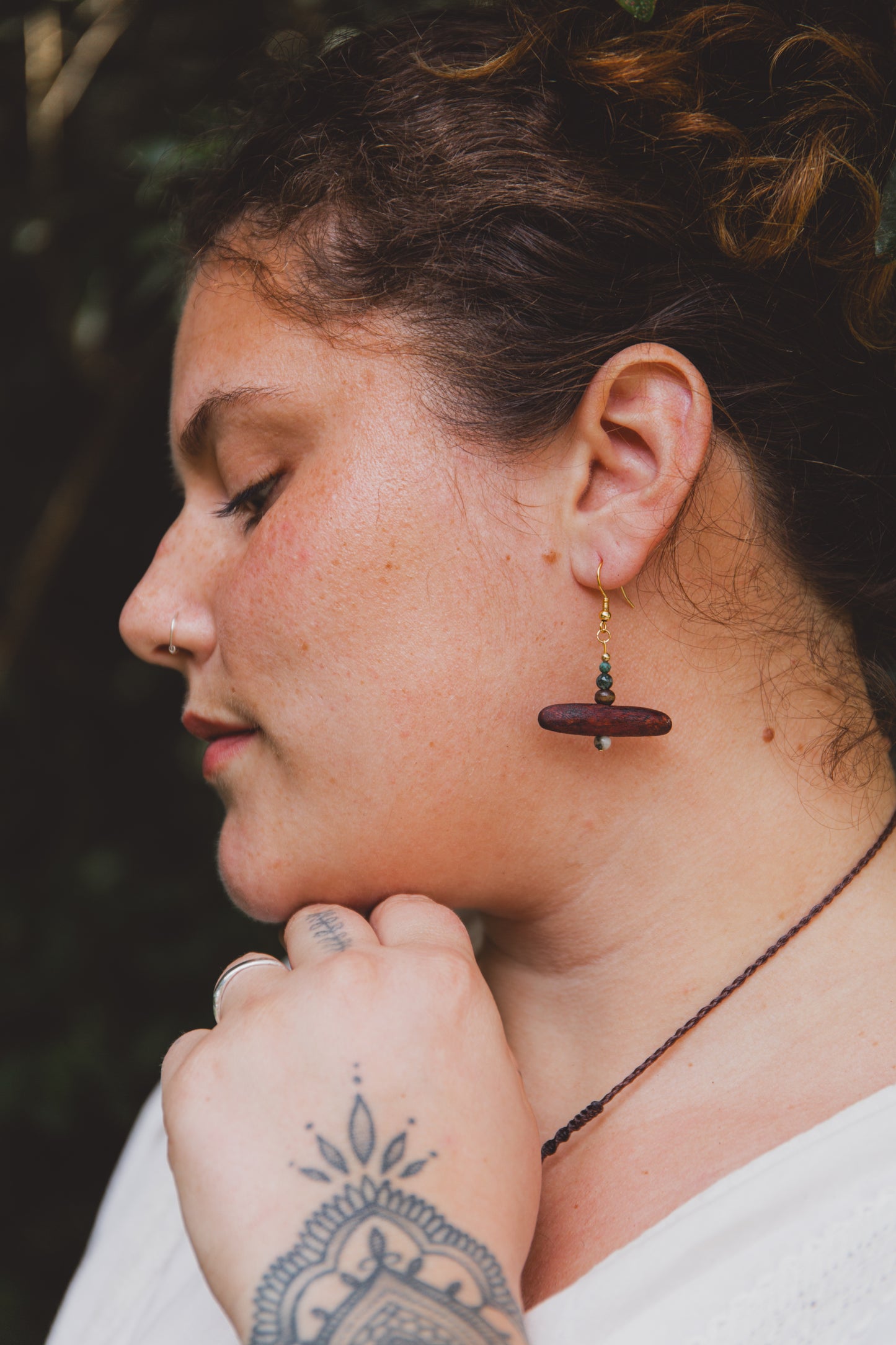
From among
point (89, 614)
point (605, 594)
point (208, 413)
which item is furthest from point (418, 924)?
point (89, 614)

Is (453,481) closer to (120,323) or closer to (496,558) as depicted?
(496,558)

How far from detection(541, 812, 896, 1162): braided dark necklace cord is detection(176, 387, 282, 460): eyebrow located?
34.1 inches

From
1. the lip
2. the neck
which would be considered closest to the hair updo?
the neck

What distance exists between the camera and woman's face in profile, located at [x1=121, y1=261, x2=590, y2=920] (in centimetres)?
122

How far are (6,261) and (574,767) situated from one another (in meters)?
2.08

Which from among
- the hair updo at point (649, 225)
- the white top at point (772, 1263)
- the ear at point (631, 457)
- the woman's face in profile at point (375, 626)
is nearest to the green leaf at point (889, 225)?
the hair updo at point (649, 225)

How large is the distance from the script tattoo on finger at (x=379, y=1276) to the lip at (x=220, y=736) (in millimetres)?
551

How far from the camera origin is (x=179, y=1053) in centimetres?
114

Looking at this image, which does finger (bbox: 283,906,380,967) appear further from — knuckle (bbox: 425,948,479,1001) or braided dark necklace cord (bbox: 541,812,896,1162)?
braided dark necklace cord (bbox: 541,812,896,1162)

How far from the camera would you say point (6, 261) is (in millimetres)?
2549

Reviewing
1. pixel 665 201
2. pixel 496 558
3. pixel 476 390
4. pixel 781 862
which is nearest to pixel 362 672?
pixel 496 558

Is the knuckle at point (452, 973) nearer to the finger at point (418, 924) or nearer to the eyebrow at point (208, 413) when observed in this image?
the finger at point (418, 924)

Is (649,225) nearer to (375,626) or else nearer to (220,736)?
(375,626)

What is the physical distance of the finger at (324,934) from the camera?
118 centimetres
